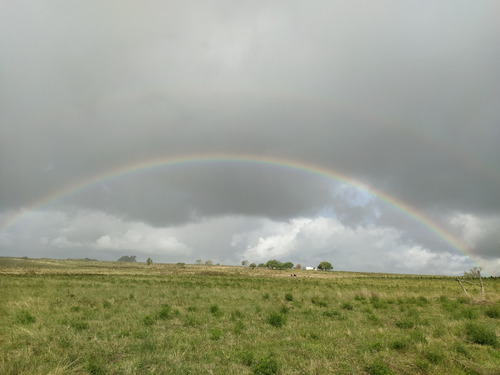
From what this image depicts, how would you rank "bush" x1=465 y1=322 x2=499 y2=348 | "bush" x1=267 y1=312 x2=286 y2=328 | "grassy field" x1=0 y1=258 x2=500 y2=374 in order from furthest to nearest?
"bush" x1=267 y1=312 x2=286 y2=328 < "bush" x1=465 y1=322 x2=499 y2=348 < "grassy field" x1=0 y1=258 x2=500 y2=374

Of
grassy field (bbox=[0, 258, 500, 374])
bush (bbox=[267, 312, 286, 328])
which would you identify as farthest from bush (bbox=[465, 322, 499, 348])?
bush (bbox=[267, 312, 286, 328])

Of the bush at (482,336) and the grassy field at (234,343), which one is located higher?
the bush at (482,336)

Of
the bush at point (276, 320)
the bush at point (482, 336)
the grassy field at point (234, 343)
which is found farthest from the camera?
the bush at point (276, 320)

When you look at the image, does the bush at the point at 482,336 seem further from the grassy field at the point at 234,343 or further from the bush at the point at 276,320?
the bush at the point at 276,320

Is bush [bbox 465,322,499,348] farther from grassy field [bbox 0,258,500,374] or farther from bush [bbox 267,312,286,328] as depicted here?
bush [bbox 267,312,286,328]

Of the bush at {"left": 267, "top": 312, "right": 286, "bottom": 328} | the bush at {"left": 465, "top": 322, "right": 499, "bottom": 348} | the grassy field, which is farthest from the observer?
the bush at {"left": 267, "top": 312, "right": 286, "bottom": 328}

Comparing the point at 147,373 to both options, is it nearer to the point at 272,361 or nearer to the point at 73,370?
the point at 73,370

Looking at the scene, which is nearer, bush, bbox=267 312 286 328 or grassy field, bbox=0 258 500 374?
grassy field, bbox=0 258 500 374

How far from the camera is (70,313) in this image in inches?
593

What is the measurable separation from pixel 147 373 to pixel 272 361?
10.9ft

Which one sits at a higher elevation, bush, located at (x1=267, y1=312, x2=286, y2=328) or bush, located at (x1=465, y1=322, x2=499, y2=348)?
bush, located at (x1=465, y1=322, x2=499, y2=348)

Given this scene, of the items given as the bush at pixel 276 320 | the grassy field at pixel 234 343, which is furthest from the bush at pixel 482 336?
the bush at pixel 276 320

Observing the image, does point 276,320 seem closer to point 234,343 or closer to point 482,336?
point 234,343

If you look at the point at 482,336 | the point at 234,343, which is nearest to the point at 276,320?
the point at 234,343
